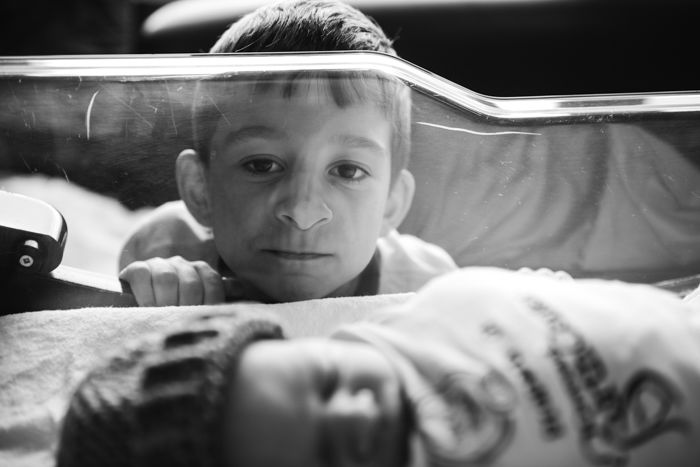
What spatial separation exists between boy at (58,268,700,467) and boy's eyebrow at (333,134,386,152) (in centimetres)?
22

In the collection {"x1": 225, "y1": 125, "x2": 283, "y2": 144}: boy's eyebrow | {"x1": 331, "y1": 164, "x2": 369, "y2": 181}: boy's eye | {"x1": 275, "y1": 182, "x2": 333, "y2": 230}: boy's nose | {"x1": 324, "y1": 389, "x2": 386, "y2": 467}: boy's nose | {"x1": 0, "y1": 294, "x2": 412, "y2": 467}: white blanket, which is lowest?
{"x1": 0, "y1": 294, "x2": 412, "y2": 467}: white blanket

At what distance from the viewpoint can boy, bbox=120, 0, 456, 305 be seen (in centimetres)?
58

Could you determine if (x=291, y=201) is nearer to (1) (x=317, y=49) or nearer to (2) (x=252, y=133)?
(2) (x=252, y=133)

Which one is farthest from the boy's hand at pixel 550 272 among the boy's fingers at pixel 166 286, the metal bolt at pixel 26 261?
the metal bolt at pixel 26 261

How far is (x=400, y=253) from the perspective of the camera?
63 centimetres

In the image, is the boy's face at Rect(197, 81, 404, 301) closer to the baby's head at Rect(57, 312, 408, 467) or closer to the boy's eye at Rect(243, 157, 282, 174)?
the boy's eye at Rect(243, 157, 282, 174)

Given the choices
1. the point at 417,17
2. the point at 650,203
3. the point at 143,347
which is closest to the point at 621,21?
the point at 417,17

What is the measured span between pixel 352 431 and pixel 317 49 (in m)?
0.43

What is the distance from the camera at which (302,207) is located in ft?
1.90

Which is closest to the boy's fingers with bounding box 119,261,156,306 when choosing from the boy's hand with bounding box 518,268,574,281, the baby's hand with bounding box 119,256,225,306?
the baby's hand with bounding box 119,256,225,306

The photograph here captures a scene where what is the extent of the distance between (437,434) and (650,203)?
1.25 feet

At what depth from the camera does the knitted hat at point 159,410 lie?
33 cm

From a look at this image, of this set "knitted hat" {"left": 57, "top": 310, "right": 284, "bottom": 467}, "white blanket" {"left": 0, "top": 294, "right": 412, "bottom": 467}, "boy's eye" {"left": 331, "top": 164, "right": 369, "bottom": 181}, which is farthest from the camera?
"boy's eye" {"left": 331, "top": 164, "right": 369, "bottom": 181}

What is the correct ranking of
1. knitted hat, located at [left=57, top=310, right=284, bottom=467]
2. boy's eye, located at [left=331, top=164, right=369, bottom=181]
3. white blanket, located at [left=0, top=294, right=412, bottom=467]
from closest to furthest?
knitted hat, located at [left=57, top=310, right=284, bottom=467], white blanket, located at [left=0, top=294, right=412, bottom=467], boy's eye, located at [left=331, top=164, right=369, bottom=181]
